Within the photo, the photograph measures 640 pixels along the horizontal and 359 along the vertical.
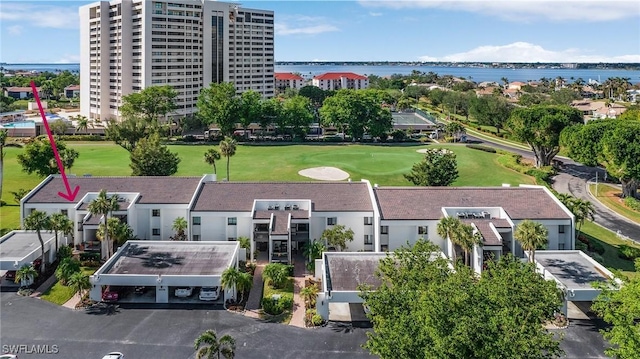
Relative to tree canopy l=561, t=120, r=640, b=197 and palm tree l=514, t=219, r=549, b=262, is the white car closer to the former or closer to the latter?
palm tree l=514, t=219, r=549, b=262

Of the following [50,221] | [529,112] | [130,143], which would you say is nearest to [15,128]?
[130,143]

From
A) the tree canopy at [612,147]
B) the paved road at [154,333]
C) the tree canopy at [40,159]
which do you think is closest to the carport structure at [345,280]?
the paved road at [154,333]

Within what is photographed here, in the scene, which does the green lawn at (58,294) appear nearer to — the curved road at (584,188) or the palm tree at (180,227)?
the palm tree at (180,227)

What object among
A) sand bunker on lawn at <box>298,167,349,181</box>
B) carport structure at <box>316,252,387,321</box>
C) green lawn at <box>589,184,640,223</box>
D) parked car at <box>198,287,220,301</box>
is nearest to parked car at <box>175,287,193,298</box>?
parked car at <box>198,287,220,301</box>

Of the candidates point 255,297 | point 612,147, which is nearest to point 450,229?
point 255,297

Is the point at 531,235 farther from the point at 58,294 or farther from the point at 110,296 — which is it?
the point at 58,294

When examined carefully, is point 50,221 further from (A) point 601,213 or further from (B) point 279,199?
(A) point 601,213
